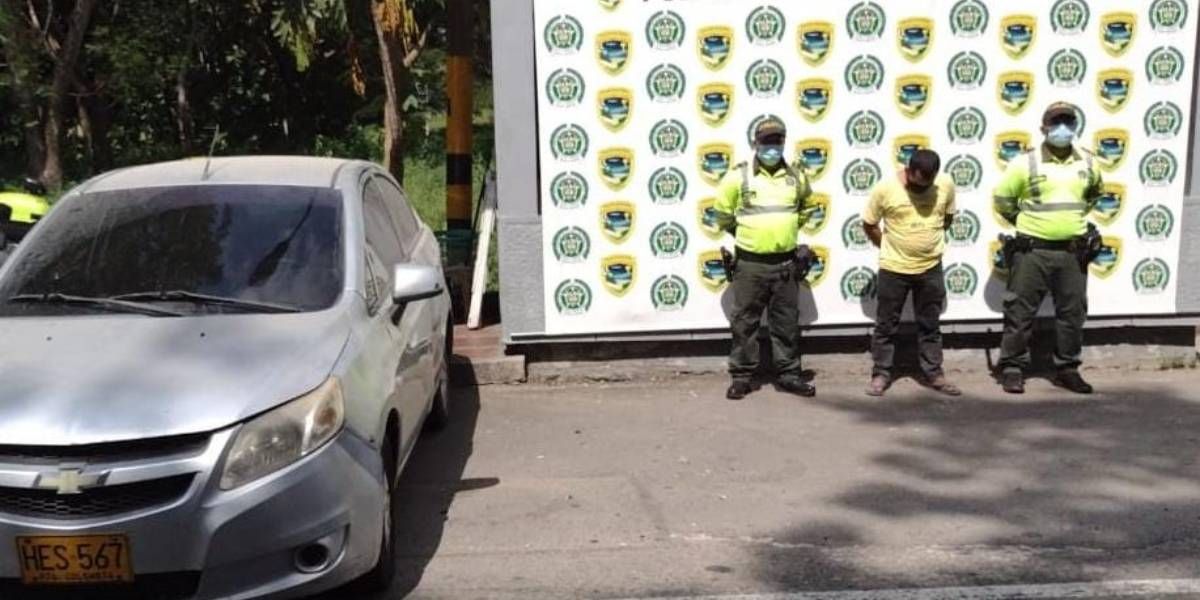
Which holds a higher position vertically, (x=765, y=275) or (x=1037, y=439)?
(x=765, y=275)

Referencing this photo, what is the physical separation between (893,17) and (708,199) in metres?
1.64

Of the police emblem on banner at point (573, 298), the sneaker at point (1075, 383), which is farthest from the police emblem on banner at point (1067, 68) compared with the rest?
the police emblem on banner at point (573, 298)

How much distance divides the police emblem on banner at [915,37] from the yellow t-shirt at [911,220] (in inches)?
32.1

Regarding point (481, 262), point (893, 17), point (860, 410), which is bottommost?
point (860, 410)

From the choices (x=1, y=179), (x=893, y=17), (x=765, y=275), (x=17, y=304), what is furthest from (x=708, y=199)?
(x=1, y=179)

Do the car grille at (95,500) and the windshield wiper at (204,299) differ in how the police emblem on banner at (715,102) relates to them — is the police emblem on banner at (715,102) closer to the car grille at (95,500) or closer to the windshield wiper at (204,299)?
the windshield wiper at (204,299)

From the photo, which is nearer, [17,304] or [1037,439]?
[17,304]

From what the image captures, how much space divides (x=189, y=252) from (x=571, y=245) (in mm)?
3124

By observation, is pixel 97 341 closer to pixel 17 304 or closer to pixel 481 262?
pixel 17 304

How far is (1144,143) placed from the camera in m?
7.80

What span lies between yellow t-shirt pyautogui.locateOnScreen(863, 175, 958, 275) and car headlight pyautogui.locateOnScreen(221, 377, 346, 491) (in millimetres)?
4311

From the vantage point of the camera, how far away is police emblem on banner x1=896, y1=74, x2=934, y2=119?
25.1 feet

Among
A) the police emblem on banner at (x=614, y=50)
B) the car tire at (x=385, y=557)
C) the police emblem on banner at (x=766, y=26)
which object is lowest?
the car tire at (x=385, y=557)

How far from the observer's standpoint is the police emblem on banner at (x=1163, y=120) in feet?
25.4
